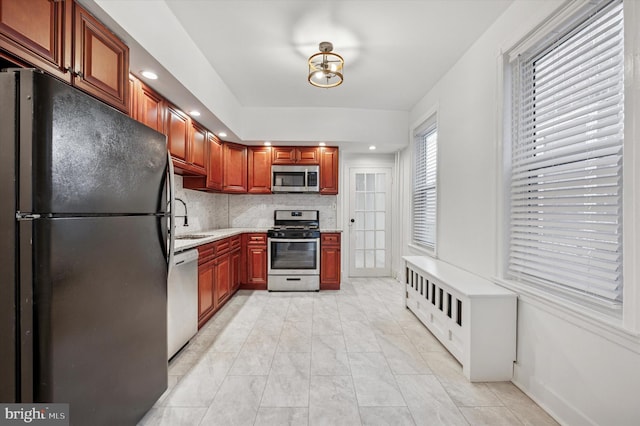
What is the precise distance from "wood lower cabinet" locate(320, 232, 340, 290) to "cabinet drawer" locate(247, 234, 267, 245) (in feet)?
2.78

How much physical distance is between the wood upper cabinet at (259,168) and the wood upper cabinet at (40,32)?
300 centimetres

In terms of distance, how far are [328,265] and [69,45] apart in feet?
11.4

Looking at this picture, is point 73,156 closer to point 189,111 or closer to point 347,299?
point 189,111

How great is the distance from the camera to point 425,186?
12.1 feet

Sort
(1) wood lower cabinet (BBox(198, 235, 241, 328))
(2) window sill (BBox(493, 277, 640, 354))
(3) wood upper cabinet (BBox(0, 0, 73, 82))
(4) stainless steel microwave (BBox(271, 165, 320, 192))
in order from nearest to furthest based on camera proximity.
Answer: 1. (3) wood upper cabinet (BBox(0, 0, 73, 82))
2. (2) window sill (BBox(493, 277, 640, 354))
3. (1) wood lower cabinet (BBox(198, 235, 241, 328))
4. (4) stainless steel microwave (BBox(271, 165, 320, 192))

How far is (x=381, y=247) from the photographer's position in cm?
495

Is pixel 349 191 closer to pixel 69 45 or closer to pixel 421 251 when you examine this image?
pixel 421 251

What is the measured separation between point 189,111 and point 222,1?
124cm

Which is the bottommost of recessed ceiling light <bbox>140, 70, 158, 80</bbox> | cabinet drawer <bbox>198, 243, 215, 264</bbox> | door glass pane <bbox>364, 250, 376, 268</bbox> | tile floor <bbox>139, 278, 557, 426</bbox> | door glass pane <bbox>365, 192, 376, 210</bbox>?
tile floor <bbox>139, 278, 557, 426</bbox>

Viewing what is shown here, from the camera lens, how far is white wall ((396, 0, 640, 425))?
4.34 feet

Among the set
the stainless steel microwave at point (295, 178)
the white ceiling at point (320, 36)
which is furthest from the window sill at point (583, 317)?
the stainless steel microwave at point (295, 178)

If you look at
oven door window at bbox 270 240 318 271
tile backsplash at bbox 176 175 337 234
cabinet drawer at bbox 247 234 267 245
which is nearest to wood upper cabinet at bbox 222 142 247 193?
tile backsplash at bbox 176 175 337 234

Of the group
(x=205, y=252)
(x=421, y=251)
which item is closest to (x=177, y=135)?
(x=205, y=252)

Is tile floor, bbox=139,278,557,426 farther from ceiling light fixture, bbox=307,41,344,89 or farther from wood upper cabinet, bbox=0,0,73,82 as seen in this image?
ceiling light fixture, bbox=307,41,344,89
